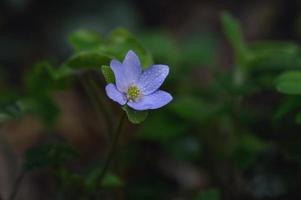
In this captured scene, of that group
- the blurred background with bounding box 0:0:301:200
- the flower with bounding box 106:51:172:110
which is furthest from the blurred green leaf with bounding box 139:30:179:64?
the flower with bounding box 106:51:172:110

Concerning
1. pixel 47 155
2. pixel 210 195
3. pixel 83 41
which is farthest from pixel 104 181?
pixel 83 41

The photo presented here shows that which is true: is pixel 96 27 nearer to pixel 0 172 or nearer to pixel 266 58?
pixel 0 172

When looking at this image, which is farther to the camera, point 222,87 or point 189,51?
point 189,51

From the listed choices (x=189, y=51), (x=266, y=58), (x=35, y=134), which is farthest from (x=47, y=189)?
(x=266, y=58)

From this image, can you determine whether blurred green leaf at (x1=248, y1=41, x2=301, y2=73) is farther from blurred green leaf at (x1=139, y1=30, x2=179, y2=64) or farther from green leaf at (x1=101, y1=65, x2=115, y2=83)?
green leaf at (x1=101, y1=65, x2=115, y2=83)

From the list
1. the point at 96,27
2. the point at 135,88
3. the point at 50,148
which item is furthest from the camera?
the point at 96,27

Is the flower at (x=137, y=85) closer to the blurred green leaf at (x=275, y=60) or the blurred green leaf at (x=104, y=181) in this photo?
the blurred green leaf at (x=104, y=181)

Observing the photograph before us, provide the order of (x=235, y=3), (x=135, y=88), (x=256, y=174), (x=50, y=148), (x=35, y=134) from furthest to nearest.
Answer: (x=235, y=3) → (x=35, y=134) → (x=256, y=174) → (x=50, y=148) → (x=135, y=88)

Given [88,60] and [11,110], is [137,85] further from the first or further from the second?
[11,110]
